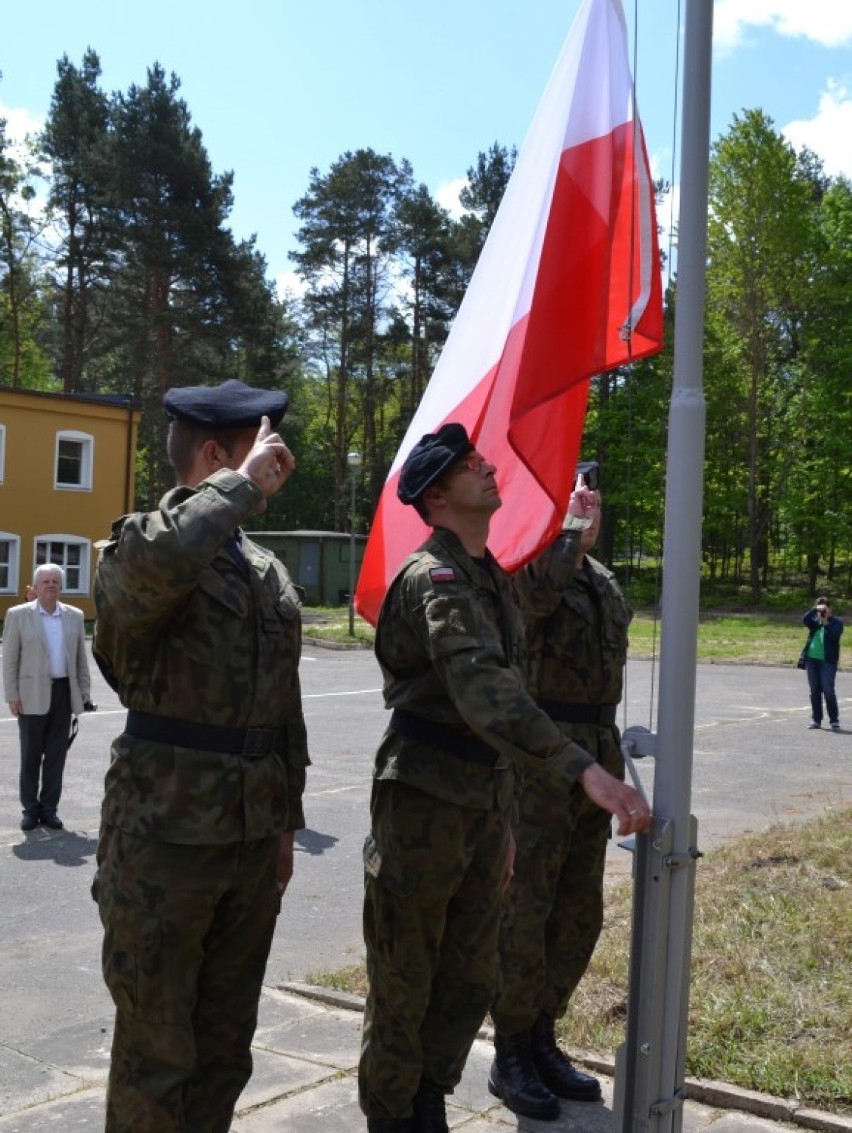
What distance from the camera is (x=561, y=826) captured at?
180 inches

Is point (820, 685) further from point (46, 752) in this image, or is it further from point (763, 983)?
point (763, 983)

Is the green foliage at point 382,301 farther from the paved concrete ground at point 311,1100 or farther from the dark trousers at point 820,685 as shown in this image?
the paved concrete ground at point 311,1100

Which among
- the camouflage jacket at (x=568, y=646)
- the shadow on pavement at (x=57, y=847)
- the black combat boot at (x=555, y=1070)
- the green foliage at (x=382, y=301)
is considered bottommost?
the shadow on pavement at (x=57, y=847)

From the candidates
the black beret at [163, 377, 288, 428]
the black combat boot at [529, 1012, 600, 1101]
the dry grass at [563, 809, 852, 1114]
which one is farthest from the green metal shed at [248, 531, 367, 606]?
the black beret at [163, 377, 288, 428]

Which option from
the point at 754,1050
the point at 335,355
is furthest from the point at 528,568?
the point at 335,355

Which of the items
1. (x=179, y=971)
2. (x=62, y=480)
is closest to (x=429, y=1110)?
(x=179, y=971)

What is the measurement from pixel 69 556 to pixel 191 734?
37.7 m

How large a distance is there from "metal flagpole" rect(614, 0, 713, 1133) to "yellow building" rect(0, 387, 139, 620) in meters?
35.2

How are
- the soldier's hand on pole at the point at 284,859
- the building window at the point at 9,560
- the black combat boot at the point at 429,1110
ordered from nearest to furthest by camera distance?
the soldier's hand on pole at the point at 284,859 → the black combat boot at the point at 429,1110 → the building window at the point at 9,560

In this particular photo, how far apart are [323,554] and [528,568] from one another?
41533 millimetres

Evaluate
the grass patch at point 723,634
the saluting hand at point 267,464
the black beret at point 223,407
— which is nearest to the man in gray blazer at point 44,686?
the black beret at point 223,407

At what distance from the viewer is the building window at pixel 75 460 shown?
3931cm

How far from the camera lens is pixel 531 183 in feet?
13.7

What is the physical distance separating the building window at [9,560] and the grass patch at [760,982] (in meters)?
32.7
